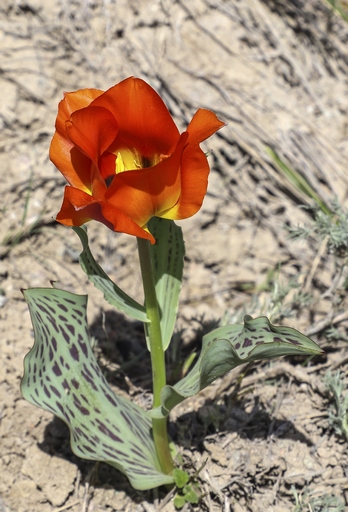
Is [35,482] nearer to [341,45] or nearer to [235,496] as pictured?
[235,496]

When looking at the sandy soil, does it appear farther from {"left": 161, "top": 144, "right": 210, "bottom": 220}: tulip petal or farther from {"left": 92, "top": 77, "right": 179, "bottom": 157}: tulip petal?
{"left": 92, "top": 77, "right": 179, "bottom": 157}: tulip petal

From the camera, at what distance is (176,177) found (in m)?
1.33

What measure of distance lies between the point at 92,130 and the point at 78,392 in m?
0.86

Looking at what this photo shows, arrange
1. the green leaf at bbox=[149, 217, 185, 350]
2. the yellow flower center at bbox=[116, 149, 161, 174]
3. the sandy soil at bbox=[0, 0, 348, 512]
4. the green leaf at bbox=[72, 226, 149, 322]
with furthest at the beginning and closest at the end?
the sandy soil at bbox=[0, 0, 348, 512], the green leaf at bbox=[149, 217, 185, 350], the green leaf at bbox=[72, 226, 149, 322], the yellow flower center at bbox=[116, 149, 161, 174]

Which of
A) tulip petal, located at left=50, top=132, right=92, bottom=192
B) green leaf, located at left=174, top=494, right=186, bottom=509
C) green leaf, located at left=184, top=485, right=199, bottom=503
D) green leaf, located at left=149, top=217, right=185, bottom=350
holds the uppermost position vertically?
tulip petal, located at left=50, top=132, right=92, bottom=192

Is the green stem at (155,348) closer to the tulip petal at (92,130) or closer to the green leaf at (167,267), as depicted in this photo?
the green leaf at (167,267)

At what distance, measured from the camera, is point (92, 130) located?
1.29 metres

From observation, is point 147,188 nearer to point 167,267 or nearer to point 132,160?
point 132,160

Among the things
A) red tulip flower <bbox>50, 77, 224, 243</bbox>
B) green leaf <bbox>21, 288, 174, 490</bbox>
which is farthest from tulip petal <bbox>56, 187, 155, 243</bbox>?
green leaf <bbox>21, 288, 174, 490</bbox>

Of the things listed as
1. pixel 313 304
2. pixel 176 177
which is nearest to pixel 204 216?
pixel 313 304

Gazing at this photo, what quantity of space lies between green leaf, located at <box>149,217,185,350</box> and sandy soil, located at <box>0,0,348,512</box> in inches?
17.2

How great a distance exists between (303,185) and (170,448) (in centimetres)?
152

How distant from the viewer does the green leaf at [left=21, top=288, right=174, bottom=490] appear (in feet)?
5.56

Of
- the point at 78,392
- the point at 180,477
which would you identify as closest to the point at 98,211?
the point at 78,392
